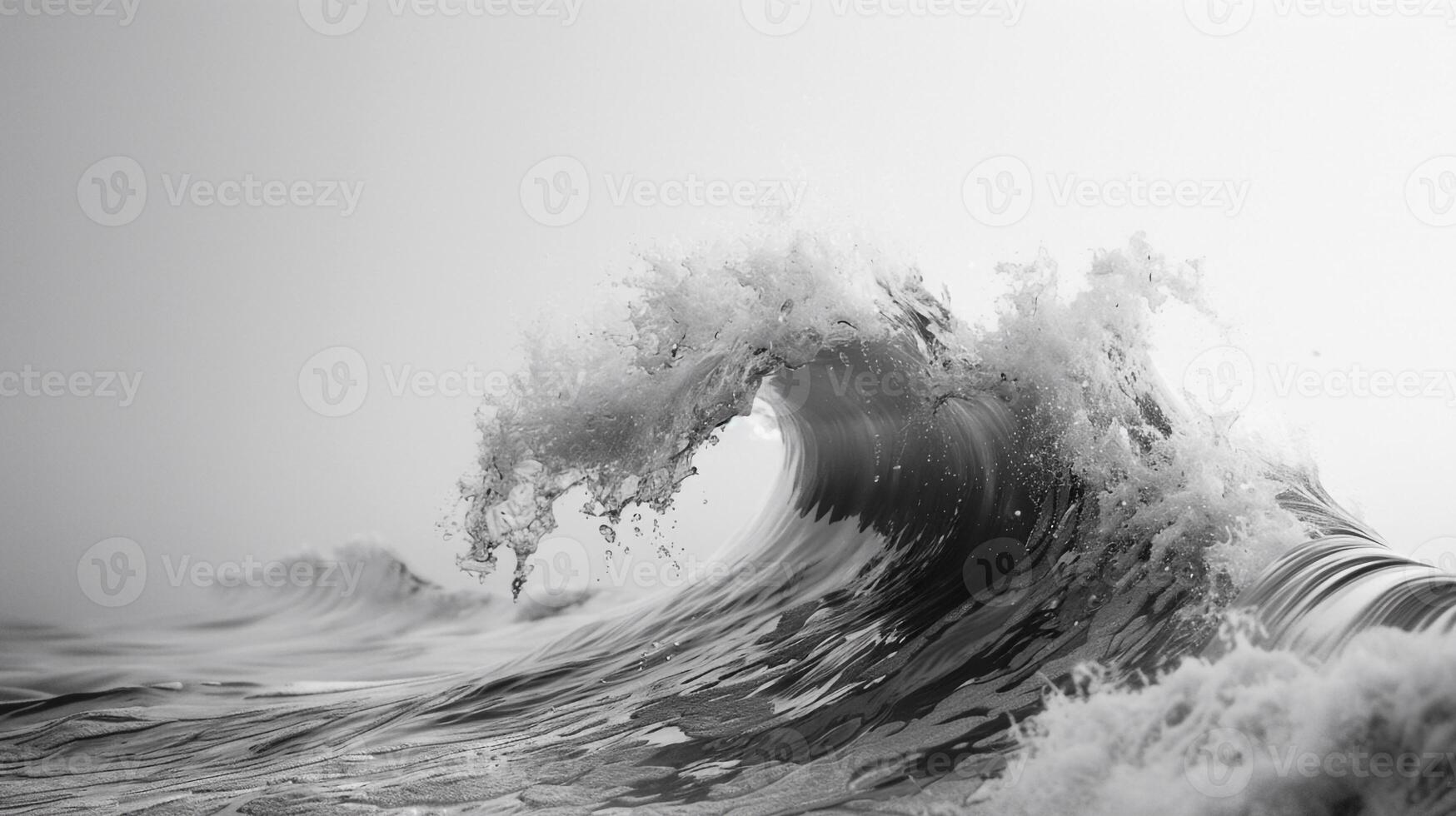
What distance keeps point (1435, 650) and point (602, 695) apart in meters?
3.00

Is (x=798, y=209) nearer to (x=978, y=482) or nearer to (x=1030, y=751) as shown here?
(x=978, y=482)

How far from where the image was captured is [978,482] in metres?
4.74

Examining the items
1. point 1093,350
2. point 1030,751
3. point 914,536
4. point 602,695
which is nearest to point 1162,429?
point 1093,350

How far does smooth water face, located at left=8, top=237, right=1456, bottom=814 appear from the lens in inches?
113

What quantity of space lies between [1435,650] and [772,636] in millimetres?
2566

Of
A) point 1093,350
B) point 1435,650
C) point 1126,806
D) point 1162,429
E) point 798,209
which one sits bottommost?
point 1126,806

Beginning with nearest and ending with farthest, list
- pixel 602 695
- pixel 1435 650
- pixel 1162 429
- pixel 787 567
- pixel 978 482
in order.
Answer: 1. pixel 1435 650
2. pixel 1162 429
3. pixel 602 695
4. pixel 978 482
5. pixel 787 567

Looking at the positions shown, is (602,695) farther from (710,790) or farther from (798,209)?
(798,209)

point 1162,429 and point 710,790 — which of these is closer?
point 710,790

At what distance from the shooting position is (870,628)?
4.25 m

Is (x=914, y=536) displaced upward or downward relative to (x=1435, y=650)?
upward

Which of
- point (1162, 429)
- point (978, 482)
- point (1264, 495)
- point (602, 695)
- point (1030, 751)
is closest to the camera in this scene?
point (1030, 751)

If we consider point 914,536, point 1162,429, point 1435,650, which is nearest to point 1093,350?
point 1162,429

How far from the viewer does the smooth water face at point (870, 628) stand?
288 cm
